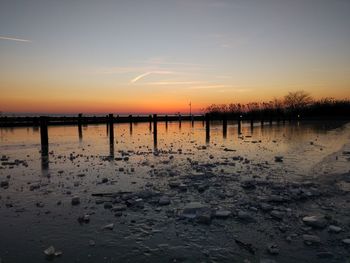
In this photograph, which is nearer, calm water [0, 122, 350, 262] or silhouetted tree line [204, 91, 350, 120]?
calm water [0, 122, 350, 262]

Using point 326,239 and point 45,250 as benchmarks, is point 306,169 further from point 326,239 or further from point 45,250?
point 45,250

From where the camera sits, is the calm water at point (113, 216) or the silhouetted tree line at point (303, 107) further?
the silhouetted tree line at point (303, 107)

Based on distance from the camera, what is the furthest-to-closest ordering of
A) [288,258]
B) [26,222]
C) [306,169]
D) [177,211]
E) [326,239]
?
1. [306,169]
2. [177,211]
3. [26,222]
4. [326,239]
5. [288,258]

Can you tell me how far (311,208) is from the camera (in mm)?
6355

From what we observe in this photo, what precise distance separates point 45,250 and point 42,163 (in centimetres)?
882

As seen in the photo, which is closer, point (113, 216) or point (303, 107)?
point (113, 216)

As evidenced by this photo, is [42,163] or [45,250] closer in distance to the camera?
[45,250]

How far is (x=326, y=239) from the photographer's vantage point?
16.0ft

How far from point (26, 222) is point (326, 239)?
5209mm

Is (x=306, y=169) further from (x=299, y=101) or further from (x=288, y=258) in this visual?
(x=299, y=101)

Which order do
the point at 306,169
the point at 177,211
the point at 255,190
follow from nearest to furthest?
the point at 177,211 → the point at 255,190 → the point at 306,169

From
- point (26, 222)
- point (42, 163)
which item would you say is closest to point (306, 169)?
point (26, 222)

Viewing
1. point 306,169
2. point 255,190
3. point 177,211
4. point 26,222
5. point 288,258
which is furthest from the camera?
point 306,169

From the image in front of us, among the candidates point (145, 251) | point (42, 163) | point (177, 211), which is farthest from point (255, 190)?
point (42, 163)
